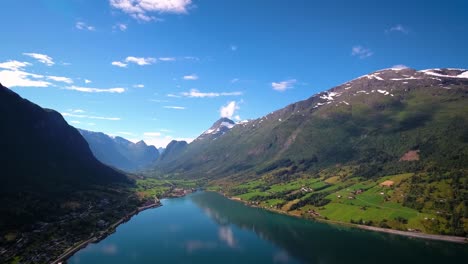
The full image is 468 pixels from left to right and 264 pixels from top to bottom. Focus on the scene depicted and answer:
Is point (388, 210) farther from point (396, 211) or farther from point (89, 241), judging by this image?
point (89, 241)

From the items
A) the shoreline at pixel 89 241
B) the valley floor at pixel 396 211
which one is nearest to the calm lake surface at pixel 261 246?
the shoreline at pixel 89 241

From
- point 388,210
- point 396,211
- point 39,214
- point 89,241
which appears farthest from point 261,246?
point 39,214

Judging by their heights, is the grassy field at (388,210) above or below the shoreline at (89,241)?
above

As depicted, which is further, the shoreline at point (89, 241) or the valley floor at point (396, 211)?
the valley floor at point (396, 211)

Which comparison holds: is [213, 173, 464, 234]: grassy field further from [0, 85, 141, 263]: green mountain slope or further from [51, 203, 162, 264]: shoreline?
[0, 85, 141, 263]: green mountain slope

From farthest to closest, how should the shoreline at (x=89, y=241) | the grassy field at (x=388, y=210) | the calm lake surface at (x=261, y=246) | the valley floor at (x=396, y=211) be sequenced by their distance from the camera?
the grassy field at (x=388, y=210)
the valley floor at (x=396, y=211)
the calm lake surface at (x=261, y=246)
the shoreline at (x=89, y=241)

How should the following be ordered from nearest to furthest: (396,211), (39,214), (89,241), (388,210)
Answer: (89,241)
(39,214)
(396,211)
(388,210)

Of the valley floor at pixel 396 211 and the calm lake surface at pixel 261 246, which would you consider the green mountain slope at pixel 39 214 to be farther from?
the valley floor at pixel 396 211

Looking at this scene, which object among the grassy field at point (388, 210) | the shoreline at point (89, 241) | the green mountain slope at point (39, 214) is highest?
the grassy field at point (388, 210)

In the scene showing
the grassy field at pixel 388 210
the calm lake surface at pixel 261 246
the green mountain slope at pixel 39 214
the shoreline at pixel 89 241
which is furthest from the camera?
the grassy field at pixel 388 210

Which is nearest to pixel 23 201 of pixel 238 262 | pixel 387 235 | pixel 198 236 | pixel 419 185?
pixel 198 236
